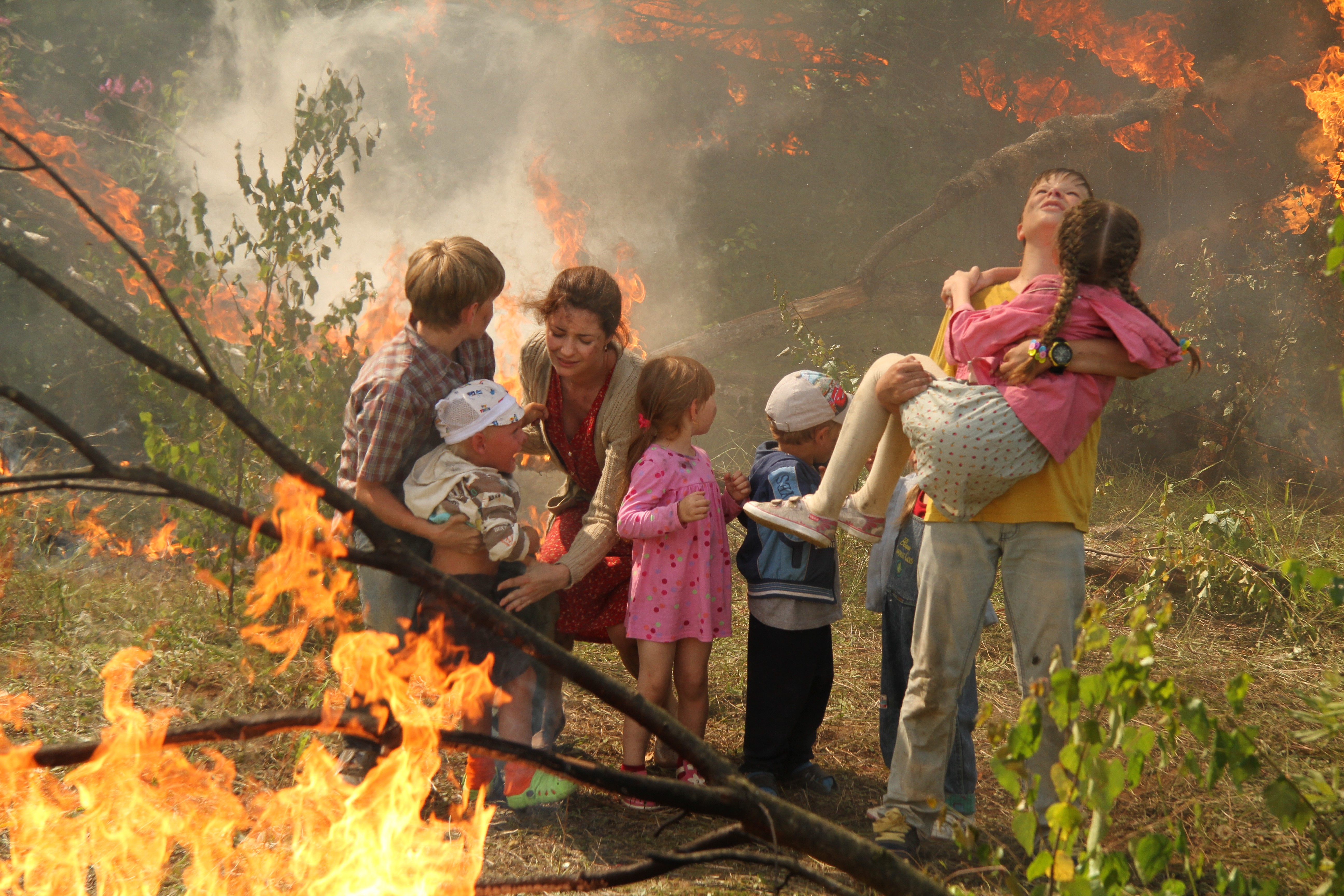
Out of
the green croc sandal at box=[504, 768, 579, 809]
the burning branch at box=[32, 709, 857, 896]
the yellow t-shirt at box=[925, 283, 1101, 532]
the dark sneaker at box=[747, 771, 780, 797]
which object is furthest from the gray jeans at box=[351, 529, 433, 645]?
the yellow t-shirt at box=[925, 283, 1101, 532]

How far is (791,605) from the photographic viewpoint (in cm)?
327

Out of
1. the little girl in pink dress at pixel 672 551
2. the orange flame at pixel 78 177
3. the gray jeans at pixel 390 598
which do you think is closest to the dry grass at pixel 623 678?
the little girl in pink dress at pixel 672 551

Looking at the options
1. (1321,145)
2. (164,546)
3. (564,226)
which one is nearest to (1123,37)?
(1321,145)

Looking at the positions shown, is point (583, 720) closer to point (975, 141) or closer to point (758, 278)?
point (758, 278)

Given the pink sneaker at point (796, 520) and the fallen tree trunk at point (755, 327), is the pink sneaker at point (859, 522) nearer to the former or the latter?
the pink sneaker at point (796, 520)

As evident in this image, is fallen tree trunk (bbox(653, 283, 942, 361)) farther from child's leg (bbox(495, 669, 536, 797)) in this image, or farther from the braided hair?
the braided hair

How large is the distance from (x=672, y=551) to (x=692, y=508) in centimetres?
21

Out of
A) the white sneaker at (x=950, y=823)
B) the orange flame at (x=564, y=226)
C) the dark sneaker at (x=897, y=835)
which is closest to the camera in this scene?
the dark sneaker at (x=897, y=835)

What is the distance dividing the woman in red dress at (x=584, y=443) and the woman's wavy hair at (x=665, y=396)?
0.04 meters

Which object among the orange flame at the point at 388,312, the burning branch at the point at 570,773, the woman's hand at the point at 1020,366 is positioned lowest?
the burning branch at the point at 570,773

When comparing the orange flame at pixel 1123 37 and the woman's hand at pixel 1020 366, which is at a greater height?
the orange flame at pixel 1123 37

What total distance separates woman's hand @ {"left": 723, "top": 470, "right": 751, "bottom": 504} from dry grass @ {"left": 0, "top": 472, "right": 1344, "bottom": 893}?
43.3 inches

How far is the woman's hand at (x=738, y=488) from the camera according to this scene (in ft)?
11.0

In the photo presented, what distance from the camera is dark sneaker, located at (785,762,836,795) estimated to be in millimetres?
3363
